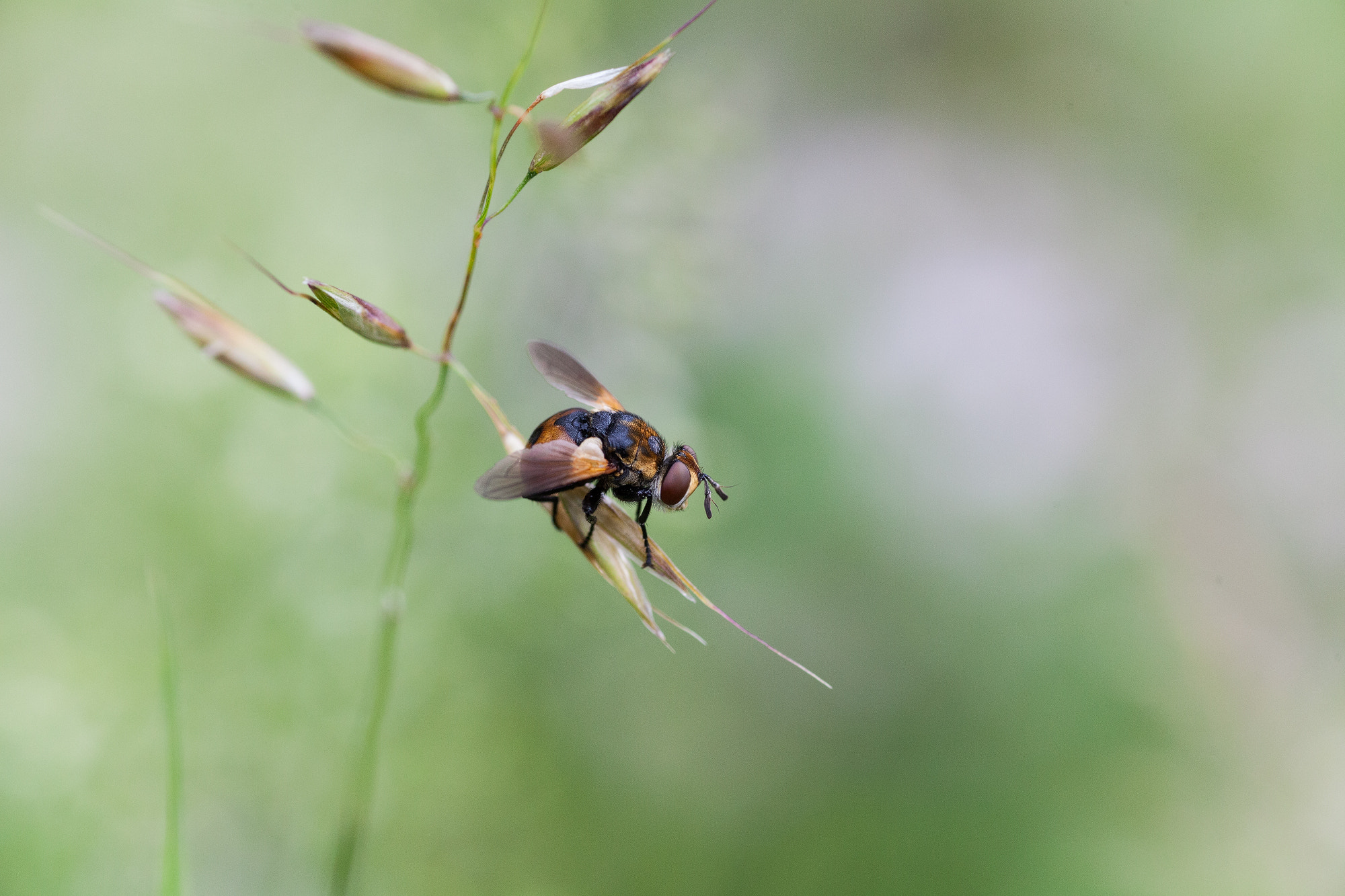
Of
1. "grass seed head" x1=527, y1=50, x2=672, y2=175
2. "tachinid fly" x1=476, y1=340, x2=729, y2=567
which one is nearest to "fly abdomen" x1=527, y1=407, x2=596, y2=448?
"tachinid fly" x1=476, y1=340, x2=729, y2=567

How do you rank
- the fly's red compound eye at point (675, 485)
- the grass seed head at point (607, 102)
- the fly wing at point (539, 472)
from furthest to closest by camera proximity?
the fly's red compound eye at point (675, 485) → the fly wing at point (539, 472) → the grass seed head at point (607, 102)

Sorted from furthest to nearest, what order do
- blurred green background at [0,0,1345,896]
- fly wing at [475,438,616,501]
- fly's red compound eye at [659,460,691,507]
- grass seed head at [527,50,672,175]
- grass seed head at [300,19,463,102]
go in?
1. blurred green background at [0,0,1345,896]
2. fly's red compound eye at [659,460,691,507]
3. fly wing at [475,438,616,501]
4. grass seed head at [527,50,672,175]
5. grass seed head at [300,19,463,102]

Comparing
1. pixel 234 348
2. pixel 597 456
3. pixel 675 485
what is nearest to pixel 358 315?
pixel 234 348

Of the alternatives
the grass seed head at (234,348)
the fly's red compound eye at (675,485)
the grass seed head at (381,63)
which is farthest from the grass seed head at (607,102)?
the fly's red compound eye at (675,485)

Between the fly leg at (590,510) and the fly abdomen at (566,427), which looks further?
the fly abdomen at (566,427)

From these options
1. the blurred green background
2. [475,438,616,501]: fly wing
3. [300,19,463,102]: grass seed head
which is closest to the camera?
[300,19,463,102]: grass seed head

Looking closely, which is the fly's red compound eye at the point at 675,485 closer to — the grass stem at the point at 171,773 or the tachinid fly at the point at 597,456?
the tachinid fly at the point at 597,456

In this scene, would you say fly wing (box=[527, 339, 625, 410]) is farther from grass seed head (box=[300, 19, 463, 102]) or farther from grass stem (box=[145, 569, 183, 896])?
grass stem (box=[145, 569, 183, 896])
